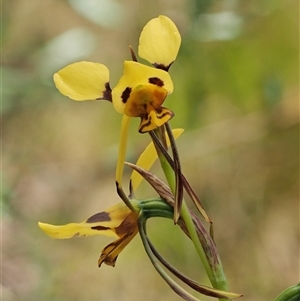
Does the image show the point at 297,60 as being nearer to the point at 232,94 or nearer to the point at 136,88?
the point at 232,94

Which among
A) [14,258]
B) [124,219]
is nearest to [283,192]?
[14,258]

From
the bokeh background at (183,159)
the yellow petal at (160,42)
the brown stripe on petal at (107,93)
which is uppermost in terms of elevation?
the yellow petal at (160,42)

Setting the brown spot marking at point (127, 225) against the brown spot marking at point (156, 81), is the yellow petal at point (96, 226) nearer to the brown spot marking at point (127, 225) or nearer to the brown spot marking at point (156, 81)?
the brown spot marking at point (127, 225)

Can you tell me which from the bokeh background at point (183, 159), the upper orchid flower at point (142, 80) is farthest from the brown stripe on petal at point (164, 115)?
the bokeh background at point (183, 159)

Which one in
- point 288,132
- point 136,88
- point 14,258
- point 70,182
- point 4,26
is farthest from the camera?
point 70,182

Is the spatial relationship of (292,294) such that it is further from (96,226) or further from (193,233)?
(96,226)

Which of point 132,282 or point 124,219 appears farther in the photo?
point 132,282

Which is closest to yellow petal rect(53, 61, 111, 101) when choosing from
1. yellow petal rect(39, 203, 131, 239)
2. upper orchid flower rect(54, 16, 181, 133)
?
upper orchid flower rect(54, 16, 181, 133)
